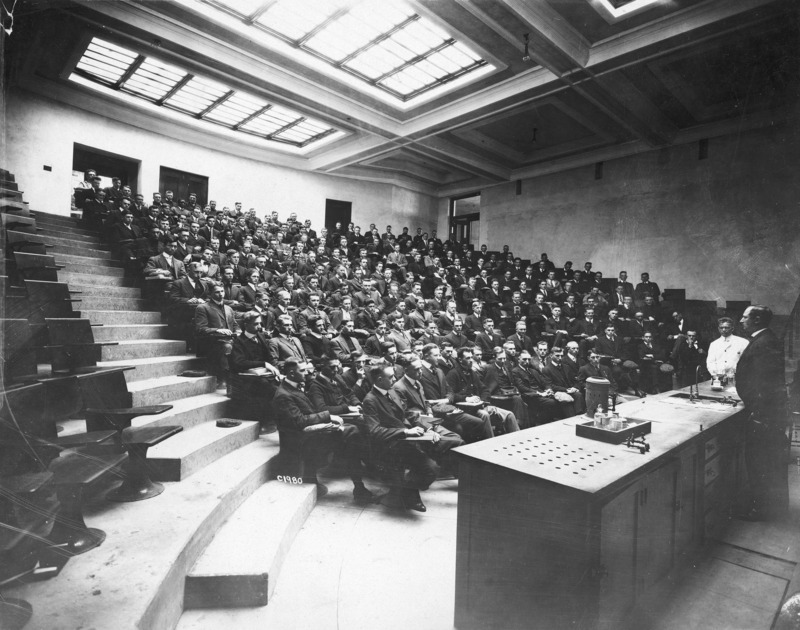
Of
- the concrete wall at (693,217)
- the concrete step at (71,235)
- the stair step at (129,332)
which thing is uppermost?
the concrete wall at (693,217)

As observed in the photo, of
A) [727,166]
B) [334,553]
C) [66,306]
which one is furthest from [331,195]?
[334,553]

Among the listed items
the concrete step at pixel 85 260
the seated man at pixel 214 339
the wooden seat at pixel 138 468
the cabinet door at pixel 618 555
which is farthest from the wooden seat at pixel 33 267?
the cabinet door at pixel 618 555

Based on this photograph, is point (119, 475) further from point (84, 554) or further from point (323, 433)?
point (323, 433)

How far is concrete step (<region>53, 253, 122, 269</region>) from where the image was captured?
240 inches

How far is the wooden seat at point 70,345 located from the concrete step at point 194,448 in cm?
82

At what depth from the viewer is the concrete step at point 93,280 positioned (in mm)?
5711

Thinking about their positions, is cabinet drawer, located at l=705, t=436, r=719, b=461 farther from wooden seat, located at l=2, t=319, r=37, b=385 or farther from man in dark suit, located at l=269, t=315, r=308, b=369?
wooden seat, located at l=2, t=319, r=37, b=385

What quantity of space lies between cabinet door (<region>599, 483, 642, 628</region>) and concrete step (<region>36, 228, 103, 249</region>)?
312 inches

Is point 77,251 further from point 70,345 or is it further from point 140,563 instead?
point 140,563

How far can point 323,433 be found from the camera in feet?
13.0

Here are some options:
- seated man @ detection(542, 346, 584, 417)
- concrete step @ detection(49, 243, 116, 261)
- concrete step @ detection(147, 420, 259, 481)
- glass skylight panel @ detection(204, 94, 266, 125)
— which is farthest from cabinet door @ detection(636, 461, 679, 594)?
glass skylight panel @ detection(204, 94, 266, 125)

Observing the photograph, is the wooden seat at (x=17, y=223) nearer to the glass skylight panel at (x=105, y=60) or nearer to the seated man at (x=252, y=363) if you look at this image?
the seated man at (x=252, y=363)

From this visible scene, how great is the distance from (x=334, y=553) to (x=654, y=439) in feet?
7.34

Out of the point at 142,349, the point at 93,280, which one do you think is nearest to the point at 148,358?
the point at 142,349
